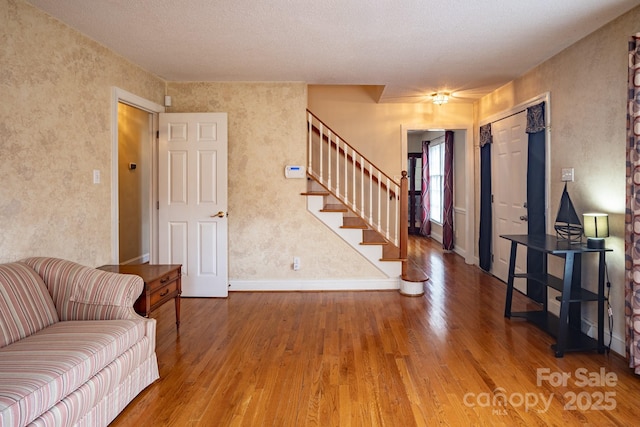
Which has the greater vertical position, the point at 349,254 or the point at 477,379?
the point at 349,254

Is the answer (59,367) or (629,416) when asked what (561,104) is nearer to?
(629,416)

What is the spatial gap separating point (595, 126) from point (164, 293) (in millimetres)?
3913

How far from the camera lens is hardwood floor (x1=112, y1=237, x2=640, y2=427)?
212 centimetres

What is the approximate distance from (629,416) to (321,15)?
3259 millimetres

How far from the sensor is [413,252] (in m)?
7.43

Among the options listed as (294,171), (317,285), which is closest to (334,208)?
(294,171)

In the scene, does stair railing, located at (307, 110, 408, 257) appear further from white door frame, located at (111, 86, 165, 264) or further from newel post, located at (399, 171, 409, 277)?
white door frame, located at (111, 86, 165, 264)

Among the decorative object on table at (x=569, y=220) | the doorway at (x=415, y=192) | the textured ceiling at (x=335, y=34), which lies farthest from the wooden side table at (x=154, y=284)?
the doorway at (x=415, y=192)

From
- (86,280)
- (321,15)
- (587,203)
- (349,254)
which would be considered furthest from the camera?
(349,254)

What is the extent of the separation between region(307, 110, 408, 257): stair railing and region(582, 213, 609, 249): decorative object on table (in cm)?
199

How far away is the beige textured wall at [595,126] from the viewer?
2883 mm

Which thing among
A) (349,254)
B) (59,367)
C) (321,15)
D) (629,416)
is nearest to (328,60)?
(321,15)

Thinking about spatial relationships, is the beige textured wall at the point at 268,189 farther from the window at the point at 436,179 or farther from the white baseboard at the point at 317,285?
the window at the point at 436,179

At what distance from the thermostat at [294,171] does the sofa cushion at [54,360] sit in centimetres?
265
